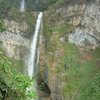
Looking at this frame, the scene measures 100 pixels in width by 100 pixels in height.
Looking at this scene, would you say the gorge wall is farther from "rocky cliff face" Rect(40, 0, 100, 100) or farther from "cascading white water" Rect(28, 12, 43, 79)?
"cascading white water" Rect(28, 12, 43, 79)


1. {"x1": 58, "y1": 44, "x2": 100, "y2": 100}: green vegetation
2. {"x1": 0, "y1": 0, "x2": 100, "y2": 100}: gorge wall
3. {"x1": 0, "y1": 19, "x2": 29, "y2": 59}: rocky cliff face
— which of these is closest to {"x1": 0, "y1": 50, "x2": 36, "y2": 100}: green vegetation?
{"x1": 58, "y1": 44, "x2": 100, "y2": 100}: green vegetation

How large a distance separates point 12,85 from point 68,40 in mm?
35754

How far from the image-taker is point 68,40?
4491cm

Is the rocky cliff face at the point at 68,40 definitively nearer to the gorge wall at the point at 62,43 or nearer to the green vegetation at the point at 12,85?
the gorge wall at the point at 62,43

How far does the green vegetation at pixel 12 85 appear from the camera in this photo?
9.27 metres

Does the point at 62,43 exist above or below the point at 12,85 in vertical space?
below

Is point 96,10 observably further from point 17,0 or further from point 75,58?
point 17,0

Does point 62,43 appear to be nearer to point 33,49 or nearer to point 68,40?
point 68,40

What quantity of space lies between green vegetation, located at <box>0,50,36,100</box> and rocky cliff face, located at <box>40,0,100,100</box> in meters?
28.5

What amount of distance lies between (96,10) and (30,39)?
30.6 ft

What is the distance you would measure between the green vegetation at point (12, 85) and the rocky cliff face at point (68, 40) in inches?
1124

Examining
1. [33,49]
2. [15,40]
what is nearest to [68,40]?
[33,49]

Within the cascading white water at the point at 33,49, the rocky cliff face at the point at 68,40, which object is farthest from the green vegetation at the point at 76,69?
the cascading white water at the point at 33,49

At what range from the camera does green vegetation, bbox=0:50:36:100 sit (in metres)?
9.27
